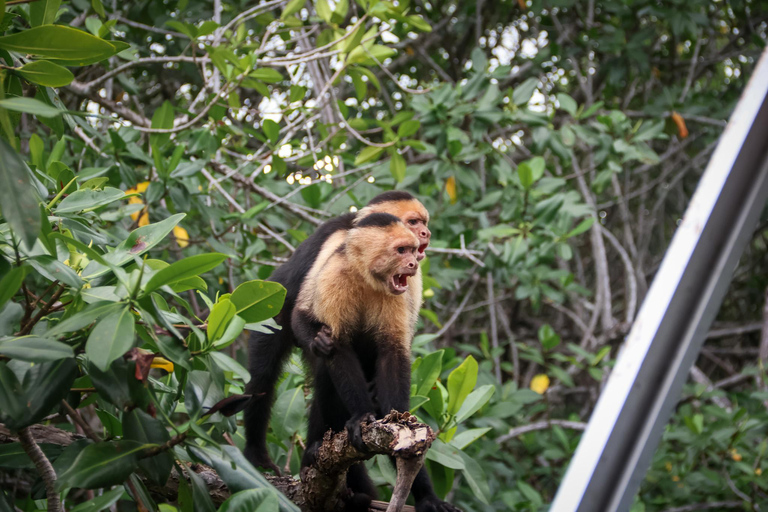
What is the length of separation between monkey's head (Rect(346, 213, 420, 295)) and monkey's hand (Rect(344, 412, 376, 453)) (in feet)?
1.41

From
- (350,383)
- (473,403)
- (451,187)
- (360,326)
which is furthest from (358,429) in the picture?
(451,187)

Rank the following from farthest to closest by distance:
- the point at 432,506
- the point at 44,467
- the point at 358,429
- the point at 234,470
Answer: the point at 432,506 → the point at 358,429 → the point at 234,470 → the point at 44,467

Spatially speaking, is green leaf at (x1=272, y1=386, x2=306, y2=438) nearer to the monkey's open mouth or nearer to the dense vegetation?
the dense vegetation

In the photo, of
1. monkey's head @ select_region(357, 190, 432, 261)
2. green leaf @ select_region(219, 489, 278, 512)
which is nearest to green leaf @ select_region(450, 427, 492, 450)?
monkey's head @ select_region(357, 190, 432, 261)

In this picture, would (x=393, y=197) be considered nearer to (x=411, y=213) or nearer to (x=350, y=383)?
(x=411, y=213)

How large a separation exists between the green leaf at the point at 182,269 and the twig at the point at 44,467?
34 centimetres

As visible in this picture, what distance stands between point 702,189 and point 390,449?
2.73 ft

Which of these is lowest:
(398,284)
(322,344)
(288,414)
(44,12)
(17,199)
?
(288,414)

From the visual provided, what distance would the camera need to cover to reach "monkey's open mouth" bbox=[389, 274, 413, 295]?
1.97 m

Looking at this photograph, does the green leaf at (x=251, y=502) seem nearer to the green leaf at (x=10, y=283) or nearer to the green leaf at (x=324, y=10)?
the green leaf at (x=10, y=283)

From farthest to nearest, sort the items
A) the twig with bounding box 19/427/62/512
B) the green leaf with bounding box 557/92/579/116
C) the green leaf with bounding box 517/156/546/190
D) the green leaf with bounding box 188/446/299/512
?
the green leaf with bounding box 557/92/579/116, the green leaf with bounding box 517/156/546/190, the green leaf with bounding box 188/446/299/512, the twig with bounding box 19/427/62/512

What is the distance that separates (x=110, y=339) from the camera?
0.96 metres

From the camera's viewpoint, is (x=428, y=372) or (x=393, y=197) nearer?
(x=428, y=372)

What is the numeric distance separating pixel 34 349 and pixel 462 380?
43.7 inches
